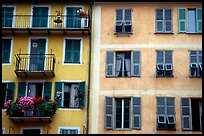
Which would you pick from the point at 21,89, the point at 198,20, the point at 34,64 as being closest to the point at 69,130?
the point at 21,89

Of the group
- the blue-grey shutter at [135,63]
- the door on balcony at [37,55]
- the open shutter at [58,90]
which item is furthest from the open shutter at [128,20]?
the open shutter at [58,90]

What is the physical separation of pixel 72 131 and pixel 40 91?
3.03 meters

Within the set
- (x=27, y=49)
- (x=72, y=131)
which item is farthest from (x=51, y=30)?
(x=72, y=131)

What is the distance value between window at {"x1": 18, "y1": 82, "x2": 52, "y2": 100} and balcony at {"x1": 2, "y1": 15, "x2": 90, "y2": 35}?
10.1ft

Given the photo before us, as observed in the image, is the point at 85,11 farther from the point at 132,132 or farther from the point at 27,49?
the point at 132,132

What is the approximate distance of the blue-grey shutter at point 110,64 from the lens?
2698cm

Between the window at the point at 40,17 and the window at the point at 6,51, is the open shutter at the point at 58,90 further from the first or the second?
the window at the point at 40,17

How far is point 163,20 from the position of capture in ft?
91.5

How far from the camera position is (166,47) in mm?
27266

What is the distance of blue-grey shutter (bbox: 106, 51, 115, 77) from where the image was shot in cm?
2698

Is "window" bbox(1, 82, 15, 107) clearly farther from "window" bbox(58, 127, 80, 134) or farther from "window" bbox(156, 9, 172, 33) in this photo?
"window" bbox(156, 9, 172, 33)

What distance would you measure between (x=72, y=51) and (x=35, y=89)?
302 cm

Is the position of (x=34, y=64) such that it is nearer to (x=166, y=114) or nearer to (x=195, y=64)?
(x=166, y=114)

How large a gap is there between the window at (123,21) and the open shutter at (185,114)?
5.20 meters
